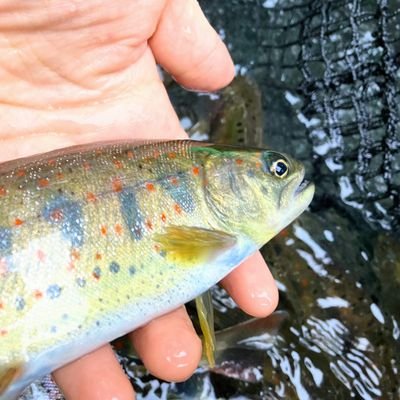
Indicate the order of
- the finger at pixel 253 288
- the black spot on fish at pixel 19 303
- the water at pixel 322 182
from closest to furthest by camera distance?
1. the black spot on fish at pixel 19 303
2. the finger at pixel 253 288
3. the water at pixel 322 182

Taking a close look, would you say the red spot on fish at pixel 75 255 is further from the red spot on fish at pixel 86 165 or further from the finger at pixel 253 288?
the finger at pixel 253 288

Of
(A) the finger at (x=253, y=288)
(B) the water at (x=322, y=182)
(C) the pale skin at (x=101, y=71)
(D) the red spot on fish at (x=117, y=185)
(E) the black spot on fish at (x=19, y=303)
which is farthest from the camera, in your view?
(B) the water at (x=322, y=182)

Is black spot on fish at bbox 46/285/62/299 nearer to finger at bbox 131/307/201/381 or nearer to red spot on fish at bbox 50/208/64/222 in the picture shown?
red spot on fish at bbox 50/208/64/222

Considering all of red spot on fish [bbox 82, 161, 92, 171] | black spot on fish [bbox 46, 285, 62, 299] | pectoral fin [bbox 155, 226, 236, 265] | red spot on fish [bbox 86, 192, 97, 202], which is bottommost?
pectoral fin [bbox 155, 226, 236, 265]

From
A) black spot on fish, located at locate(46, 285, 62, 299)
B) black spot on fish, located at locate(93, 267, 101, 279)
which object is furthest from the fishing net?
black spot on fish, located at locate(46, 285, 62, 299)

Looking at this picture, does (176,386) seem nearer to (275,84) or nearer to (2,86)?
(2,86)

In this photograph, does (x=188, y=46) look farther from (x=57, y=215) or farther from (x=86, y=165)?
(x=57, y=215)

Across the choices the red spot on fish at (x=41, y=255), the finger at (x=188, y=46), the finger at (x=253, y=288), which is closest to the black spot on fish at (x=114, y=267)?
the red spot on fish at (x=41, y=255)

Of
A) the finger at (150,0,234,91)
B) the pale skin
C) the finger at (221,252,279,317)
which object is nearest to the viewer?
the finger at (221,252,279,317)
